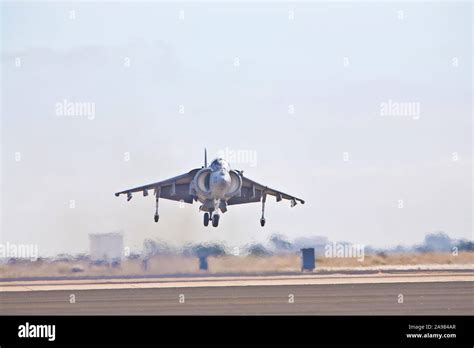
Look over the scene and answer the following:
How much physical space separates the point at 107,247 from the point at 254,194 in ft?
21.7

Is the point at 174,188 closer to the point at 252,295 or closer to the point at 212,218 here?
the point at 212,218

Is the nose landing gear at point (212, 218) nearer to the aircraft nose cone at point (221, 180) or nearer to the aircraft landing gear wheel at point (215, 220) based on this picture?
the aircraft landing gear wheel at point (215, 220)

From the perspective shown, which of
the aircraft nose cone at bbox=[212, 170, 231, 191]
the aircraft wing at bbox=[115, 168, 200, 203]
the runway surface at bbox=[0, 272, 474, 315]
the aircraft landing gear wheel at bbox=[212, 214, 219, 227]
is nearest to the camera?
the runway surface at bbox=[0, 272, 474, 315]

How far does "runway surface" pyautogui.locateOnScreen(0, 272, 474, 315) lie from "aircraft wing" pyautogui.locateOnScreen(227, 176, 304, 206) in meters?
3.20

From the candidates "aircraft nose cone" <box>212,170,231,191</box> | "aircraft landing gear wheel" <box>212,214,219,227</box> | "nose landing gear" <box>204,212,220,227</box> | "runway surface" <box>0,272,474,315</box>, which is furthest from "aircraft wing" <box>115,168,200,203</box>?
"aircraft nose cone" <box>212,170,231,191</box>

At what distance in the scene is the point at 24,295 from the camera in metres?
41.9

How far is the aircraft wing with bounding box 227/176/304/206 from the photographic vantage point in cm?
4909

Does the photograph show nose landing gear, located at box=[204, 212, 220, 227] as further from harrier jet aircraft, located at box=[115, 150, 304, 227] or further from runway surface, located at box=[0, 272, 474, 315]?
runway surface, located at box=[0, 272, 474, 315]

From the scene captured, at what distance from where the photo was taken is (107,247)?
156 feet

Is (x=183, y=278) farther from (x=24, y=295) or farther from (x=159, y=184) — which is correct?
(x=24, y=295)

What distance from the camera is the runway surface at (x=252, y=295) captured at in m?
34.7
